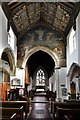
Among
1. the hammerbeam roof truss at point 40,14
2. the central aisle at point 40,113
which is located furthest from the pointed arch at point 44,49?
the central aisle at point 40,113

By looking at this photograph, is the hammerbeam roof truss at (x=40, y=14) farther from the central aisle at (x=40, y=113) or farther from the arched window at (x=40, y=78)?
the arched window at (x=40, y=78)

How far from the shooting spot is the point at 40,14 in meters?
22.3

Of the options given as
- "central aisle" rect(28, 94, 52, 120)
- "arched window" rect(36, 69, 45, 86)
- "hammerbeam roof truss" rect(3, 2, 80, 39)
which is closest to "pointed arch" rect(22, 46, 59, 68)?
"hammerbeam roof truss" rect(3, 2, 80, 39)

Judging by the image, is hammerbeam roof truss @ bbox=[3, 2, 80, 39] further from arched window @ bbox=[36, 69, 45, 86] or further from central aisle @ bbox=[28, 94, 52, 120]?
arched window @ bbox=[36, 69, 45, 86]

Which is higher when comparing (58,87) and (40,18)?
(40,18)

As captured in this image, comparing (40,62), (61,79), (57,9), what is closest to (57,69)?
(61,79)

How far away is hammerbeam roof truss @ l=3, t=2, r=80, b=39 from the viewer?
56.3 ft

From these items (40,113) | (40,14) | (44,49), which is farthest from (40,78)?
(40,113)

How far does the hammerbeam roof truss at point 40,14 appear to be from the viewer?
56.3 feet

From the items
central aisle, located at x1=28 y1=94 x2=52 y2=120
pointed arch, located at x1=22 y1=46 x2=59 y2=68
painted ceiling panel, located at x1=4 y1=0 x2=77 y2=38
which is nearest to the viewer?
central aisle, located at x1=28 y1=94 x2=52 y2=120

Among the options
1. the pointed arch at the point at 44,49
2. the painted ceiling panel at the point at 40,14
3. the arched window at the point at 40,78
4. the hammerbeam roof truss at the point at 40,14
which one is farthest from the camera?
the arched window at the point at 40,78

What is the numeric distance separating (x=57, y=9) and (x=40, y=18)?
4.49 m

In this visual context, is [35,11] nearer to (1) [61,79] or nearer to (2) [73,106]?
(1) [61,79]

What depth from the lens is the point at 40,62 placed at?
1649 inches
